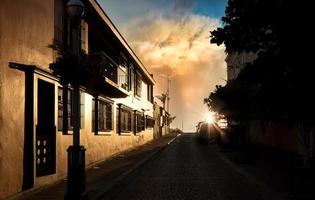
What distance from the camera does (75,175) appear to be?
39.2 feet

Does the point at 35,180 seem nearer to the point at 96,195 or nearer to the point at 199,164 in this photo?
the point at 96,195

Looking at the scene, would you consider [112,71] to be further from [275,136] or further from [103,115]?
[275,136]

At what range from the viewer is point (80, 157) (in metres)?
12.1

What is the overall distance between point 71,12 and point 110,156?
55.7 feet

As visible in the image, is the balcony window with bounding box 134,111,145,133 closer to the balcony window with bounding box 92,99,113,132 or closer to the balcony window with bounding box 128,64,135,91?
the balcony window with bounding box 128,64,135,91

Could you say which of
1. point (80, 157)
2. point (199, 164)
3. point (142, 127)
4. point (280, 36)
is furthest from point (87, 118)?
point (142, 127)

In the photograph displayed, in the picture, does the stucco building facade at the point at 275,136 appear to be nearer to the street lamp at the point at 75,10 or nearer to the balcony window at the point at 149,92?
the street lamp at the point at 75,10

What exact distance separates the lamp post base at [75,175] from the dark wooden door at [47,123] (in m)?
3.75

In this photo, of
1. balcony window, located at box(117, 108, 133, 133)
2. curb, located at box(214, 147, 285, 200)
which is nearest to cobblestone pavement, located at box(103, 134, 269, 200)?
curb, located at box(214, 147, 285, 200)

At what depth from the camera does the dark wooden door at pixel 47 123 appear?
51.9 feet

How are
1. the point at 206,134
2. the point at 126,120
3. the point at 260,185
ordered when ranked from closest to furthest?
the point at 260,185 → the point at 126,120 → the point at 206,134

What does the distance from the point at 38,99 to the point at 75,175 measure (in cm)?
505

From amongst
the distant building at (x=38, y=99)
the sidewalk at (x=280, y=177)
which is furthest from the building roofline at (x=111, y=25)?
the sidewalk at (x=280, y=177)

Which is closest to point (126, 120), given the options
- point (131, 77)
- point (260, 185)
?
point (131, 77)
